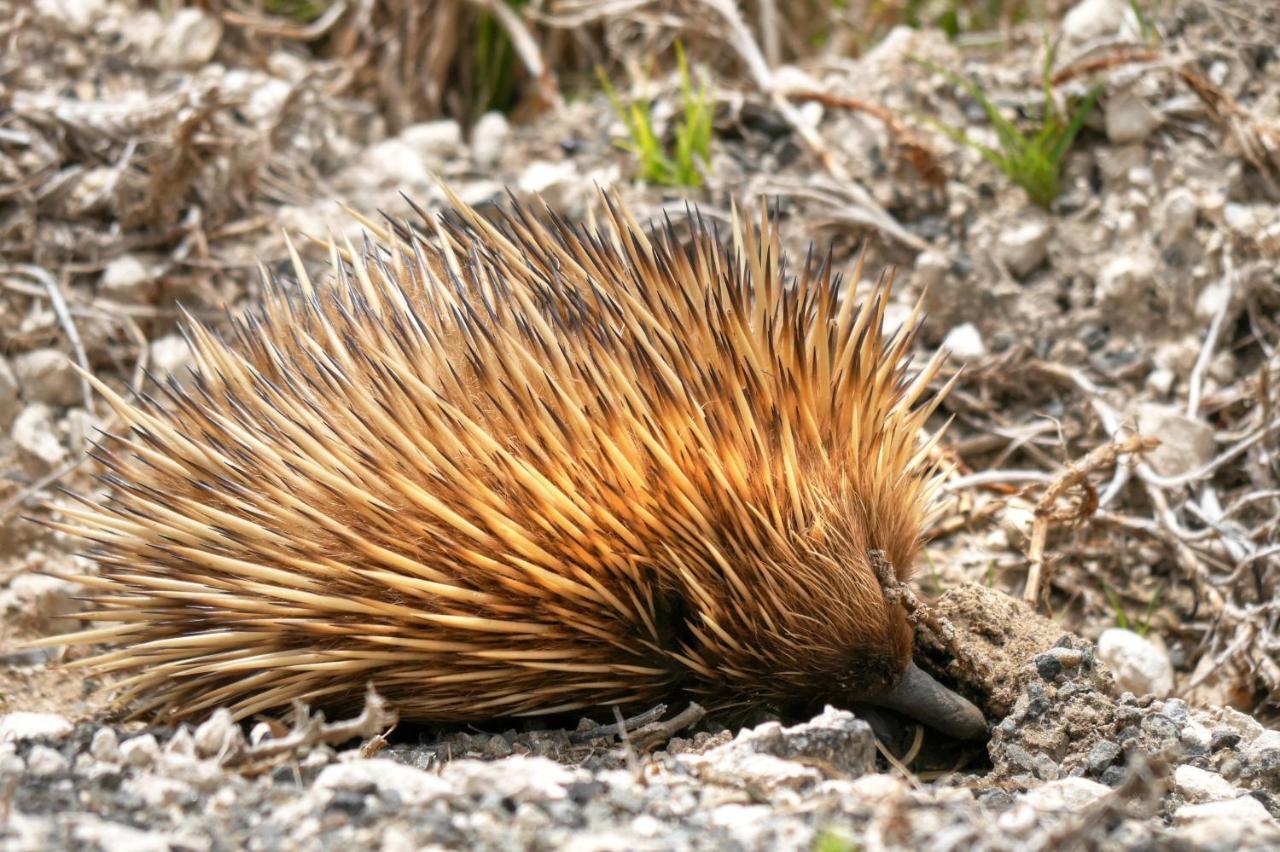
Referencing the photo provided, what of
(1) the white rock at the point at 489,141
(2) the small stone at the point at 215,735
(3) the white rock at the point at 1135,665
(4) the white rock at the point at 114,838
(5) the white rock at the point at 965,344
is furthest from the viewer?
(1) the white rock at the point at 489,141

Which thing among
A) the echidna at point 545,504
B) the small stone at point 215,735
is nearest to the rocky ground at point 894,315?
the small stone at point 215,735

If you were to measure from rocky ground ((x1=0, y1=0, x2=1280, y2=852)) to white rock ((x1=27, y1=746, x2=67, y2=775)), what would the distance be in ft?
0.03

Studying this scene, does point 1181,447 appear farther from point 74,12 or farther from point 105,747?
point 74,12

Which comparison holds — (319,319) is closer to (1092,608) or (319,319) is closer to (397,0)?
(1092,608)

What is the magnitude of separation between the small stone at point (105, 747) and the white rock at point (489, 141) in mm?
2823

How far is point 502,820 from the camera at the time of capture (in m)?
2.02

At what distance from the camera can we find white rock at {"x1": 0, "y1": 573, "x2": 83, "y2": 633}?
3602mm

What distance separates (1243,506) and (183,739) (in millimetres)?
2611

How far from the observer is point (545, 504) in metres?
2.52

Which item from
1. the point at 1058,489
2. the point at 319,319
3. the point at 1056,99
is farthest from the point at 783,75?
the point at 319,319

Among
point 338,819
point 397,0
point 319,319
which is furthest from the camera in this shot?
point 397,0

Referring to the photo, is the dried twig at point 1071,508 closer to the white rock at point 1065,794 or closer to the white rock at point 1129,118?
the white rock at point 1065,794

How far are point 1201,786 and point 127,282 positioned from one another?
332 centimetres

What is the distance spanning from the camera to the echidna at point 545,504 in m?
2.51
